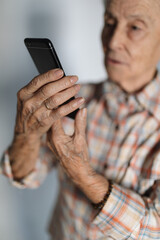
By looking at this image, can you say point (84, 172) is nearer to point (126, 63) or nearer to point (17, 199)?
point (126, 63)

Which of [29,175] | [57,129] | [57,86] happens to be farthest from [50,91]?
[29,175]

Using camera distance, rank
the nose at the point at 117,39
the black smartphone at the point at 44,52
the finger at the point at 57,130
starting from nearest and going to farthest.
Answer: the black smartphone at the point at 44,52
the finger at the point at 57,130
the nose at the point at 117,39

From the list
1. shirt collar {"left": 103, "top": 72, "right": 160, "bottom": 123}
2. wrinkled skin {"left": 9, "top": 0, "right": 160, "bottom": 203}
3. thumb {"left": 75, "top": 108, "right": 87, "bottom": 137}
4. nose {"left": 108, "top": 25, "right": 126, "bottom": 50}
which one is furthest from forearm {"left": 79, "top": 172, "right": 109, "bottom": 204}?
nose {"left": 108, "top": 25, "right": 126, "bottom": 50}

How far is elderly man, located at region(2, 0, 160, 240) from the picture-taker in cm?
63

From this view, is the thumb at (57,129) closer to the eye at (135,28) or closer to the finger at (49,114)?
the finger at (49,114)

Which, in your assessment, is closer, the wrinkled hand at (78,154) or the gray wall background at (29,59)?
the wrinkled hand at (78,154)

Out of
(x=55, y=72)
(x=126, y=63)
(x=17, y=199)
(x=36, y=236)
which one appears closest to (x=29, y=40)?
(x=55, y=72)

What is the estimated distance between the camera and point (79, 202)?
0.85m

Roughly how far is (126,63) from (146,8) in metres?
0.16

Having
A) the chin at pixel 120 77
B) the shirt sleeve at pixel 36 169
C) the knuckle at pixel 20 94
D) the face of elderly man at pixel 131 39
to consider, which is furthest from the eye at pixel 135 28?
the shirt sleeve at pixel 36 169

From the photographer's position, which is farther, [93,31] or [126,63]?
[93,31]

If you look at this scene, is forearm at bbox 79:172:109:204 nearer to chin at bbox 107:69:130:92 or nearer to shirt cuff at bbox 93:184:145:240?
shirt cuff at bbox 93:184:145:240

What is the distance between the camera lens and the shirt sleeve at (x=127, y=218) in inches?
26.4

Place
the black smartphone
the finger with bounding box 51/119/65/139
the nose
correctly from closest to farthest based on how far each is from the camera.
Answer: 1. the black smartphone
2. the finger with bounding box 51/119/65/139
3. the nose
